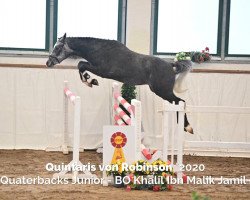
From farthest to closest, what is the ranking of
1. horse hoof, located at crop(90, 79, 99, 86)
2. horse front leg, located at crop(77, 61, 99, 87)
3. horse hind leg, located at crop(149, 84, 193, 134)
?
horse hoof, located at crop(90, 79, 99, 86), horse hind leg, located at crop(149, 84, 193, 134), horse front leg, located at crop(77, 61, 99, 87)

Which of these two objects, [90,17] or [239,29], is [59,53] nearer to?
[90,17]

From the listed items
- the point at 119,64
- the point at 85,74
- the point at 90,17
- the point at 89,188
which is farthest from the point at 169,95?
the point at 89,188

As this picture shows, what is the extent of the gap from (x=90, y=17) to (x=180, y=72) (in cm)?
148

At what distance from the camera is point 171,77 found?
8055 millimetres

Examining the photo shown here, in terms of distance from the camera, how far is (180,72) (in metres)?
8.15

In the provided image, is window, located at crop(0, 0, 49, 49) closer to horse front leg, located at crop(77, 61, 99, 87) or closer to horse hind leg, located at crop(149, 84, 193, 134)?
horse front leg, located at crop(77, 61, 99, 87)

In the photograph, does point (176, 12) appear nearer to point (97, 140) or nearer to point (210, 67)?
point (210, 67)

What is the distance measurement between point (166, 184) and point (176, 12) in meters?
3.55

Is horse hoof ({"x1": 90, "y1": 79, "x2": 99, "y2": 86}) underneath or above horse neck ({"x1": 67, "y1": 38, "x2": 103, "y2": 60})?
underneath

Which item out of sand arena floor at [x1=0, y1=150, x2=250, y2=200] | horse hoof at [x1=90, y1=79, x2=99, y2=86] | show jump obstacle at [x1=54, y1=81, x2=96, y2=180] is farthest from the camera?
horse hoof at [x1=90, y1=79, x2=99, y2=86]

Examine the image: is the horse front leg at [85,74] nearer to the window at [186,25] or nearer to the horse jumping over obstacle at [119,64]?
the horse jumping over obstacle at [119,64]

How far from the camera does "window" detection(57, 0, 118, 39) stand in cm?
830

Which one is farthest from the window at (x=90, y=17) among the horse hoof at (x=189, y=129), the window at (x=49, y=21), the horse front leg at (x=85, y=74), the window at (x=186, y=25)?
the horse hoof at (x=189, y=129)

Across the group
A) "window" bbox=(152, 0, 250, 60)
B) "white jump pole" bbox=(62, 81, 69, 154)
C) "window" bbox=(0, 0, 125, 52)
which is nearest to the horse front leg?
"white jump pole" bbox=(62, 81, 69, 154)
